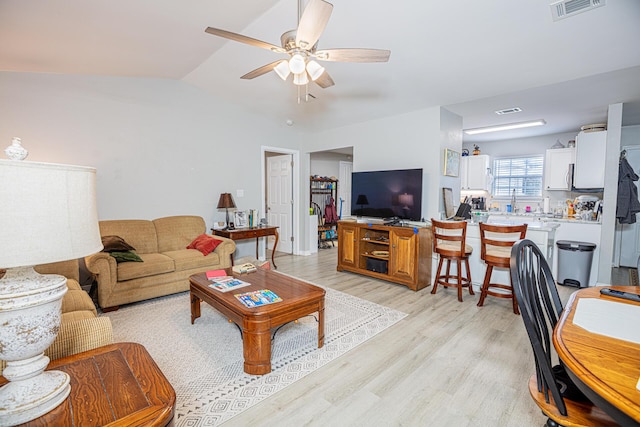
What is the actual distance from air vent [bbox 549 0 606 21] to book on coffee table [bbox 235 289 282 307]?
3018 millimetres

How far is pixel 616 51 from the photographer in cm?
260

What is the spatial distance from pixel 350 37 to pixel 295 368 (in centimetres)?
295

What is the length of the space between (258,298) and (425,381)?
1.29 meters

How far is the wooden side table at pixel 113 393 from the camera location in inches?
34.8

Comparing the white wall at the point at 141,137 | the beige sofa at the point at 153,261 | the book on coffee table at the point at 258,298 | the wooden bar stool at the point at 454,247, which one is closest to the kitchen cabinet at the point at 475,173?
the wooden bar stool at the point at 454,247

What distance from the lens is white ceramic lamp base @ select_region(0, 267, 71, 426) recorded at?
83 centimetres

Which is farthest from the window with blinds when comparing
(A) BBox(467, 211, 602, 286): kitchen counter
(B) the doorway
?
(B) the doorway

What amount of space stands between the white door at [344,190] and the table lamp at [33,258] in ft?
22.9

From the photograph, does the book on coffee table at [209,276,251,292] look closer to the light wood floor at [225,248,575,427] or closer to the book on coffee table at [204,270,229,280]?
the book on coffee table at [204,270,229,280]

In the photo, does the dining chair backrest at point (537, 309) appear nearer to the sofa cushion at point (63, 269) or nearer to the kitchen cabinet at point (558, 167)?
the sofa cushion at point (63, 269)

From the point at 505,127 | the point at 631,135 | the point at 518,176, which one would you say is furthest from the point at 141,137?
the point at 631,135

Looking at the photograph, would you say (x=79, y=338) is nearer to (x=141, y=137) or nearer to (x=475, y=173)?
(x=141, y=137)

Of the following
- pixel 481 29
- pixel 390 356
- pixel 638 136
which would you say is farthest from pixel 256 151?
pixel 638 136

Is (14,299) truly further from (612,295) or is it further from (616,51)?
(616,51)
